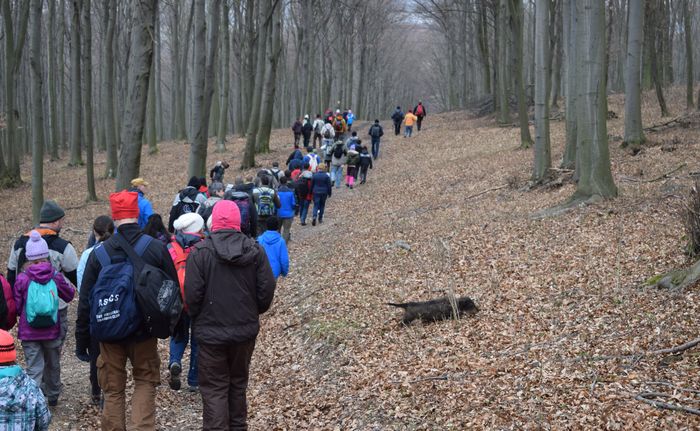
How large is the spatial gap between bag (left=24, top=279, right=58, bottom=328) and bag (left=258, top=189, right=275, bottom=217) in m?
6.12

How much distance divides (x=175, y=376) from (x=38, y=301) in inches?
61.3

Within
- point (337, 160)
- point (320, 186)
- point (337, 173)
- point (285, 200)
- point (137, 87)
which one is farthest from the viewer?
point (337, 173)

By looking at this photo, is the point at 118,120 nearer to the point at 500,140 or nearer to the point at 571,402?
the point at 500,140

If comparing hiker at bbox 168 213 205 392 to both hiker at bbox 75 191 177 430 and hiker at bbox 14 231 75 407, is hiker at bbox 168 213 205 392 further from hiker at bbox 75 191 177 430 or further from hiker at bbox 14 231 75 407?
hiker at bbox 14 231 75 407

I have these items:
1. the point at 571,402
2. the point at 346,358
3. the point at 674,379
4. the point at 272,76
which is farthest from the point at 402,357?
the point at 272,76

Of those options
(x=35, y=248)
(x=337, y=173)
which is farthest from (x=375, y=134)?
(x=35, y=248)

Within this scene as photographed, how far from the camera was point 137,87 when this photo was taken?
11.6m

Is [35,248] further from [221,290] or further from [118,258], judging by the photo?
[221,290]

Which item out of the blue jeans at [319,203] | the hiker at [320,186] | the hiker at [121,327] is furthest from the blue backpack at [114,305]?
the blue jeans at [319,203]

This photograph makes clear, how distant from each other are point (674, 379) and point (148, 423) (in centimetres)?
422

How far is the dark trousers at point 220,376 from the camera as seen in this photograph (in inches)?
201

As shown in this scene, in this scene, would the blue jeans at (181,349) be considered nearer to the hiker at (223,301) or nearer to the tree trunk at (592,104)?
the hiker at (223,301)

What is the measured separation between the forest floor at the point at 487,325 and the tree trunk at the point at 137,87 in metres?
3.50

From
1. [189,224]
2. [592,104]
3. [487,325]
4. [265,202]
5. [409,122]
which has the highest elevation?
[409,122]
